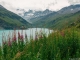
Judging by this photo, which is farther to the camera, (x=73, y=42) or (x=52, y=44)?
(x=73, y=42)

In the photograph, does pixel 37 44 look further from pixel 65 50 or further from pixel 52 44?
pixel 65 50

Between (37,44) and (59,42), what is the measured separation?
165 cm

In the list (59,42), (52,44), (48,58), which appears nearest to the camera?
(48,58)

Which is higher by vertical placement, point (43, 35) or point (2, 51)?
point (43, 35)

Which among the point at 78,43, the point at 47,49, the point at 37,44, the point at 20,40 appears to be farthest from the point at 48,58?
the point at 78,43

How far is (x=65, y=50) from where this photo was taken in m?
14.3

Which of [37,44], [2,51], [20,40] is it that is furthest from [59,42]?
[2,51]

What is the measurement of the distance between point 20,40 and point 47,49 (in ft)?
7.32

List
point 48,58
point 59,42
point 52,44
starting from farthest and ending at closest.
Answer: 1. point 59,42
2. point 52,44
3. point 48,58

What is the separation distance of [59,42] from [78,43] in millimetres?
1553

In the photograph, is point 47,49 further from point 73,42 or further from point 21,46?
point 73,42

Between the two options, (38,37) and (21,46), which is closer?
(21,46)

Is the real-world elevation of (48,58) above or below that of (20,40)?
below

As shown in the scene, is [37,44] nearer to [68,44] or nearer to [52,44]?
[52,44]
